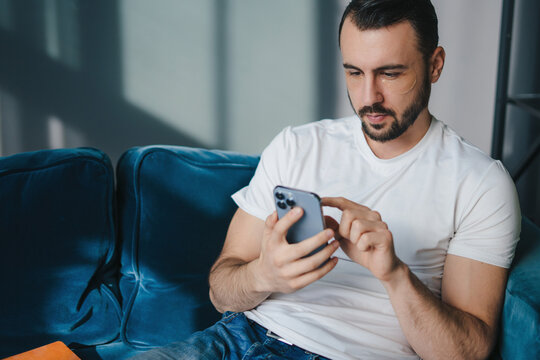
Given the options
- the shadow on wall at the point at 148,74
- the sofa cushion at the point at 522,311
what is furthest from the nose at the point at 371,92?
the shadow on wall at the point at 148,74

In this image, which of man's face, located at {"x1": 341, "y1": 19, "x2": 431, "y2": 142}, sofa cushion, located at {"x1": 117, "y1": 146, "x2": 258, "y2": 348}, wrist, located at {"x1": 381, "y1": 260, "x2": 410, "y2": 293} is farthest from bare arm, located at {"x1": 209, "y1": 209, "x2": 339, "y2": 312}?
man's face, located at {"x1": 341, "y1": 19, "x2": 431, "y2": 142}

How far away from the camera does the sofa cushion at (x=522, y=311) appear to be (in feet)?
3.18

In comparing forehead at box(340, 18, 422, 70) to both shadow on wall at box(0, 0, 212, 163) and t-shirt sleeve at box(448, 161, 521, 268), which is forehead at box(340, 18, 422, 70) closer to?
t-shirt sleeve at box(448, 161, 521, 268)

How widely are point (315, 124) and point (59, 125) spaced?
115 cm

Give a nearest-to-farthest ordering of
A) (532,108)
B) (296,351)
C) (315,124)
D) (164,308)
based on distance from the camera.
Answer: (296,351) < (315,124) < (164,308) < (532,108)

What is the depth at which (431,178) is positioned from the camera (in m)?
1.14

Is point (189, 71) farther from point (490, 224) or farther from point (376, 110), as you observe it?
point (490, 224)

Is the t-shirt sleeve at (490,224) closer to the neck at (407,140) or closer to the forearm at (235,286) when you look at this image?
the neck at (407,140)

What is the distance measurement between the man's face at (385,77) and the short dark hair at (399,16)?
13 millimetres

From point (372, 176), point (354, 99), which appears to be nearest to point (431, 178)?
point (372, 176)

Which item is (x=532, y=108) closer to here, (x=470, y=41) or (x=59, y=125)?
(x=470, y=41)

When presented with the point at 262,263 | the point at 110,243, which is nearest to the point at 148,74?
the point at 110,243

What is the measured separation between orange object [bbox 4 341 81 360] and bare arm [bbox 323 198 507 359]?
2.23 ft

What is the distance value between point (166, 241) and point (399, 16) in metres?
0.88
